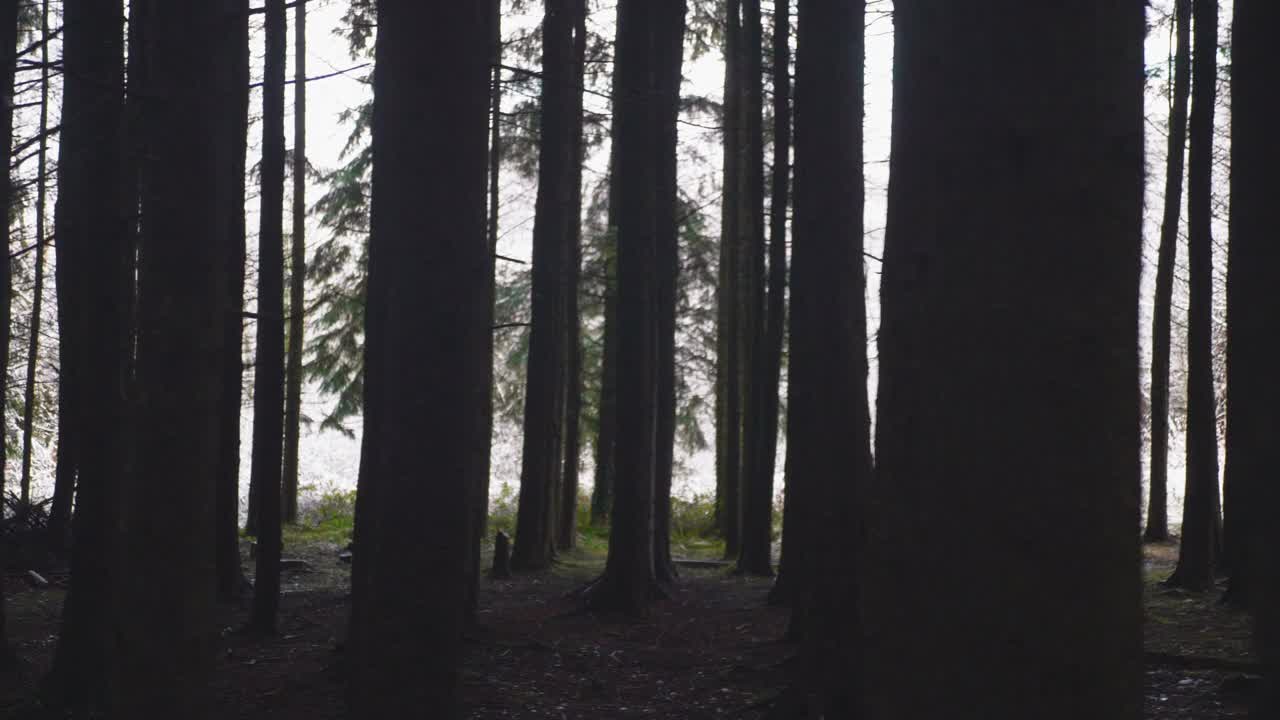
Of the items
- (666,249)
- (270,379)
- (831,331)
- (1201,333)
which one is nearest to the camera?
(831,331)

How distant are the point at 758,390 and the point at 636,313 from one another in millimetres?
3411

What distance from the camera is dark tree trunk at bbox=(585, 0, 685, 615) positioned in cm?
1028

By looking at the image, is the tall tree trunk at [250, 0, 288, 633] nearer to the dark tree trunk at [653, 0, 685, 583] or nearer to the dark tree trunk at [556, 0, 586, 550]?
the dark tree trunk at [653, 0, 685, 583]

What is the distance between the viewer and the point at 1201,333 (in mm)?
9969

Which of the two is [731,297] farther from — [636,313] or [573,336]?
[636,313]

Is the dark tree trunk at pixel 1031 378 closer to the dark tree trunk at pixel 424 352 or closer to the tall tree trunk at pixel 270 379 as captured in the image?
the dark tree trunk at pixel 424 352

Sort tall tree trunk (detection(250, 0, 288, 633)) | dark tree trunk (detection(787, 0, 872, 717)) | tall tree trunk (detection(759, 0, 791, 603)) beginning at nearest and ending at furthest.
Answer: dark tree trunk (detection(787, 0, 872, 717)) → tall tree trunk (detection(250, 0, 288, 633)) → tall tree trunk (detection(759, 0, 791, 603))

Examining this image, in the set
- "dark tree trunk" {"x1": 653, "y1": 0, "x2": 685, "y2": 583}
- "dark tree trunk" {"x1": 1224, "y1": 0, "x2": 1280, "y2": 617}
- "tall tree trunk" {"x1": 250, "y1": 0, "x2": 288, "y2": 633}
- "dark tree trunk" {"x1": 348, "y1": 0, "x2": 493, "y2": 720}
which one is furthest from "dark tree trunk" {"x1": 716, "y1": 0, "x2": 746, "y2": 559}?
"dark tree trunk" {"x1": 1224, "y1": 0, "x2": 1280, "y2": 617}

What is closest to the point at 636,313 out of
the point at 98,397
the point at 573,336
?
the point at 98,397

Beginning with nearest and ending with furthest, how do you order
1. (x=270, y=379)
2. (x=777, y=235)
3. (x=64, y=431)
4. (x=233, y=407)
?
(x=270, y=379) < (x=233, y=407) < (x=64, y=431) < (x=777, y=235)

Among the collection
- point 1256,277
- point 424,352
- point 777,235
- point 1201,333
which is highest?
point 777,235

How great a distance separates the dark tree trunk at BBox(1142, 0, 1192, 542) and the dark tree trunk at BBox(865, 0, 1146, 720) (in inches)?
546

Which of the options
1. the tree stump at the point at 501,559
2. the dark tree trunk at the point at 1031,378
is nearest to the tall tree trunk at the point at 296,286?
the tree stump at the point at 501,559

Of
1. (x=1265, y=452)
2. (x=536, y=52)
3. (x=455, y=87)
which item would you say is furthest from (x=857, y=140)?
(x=536, y=52)
